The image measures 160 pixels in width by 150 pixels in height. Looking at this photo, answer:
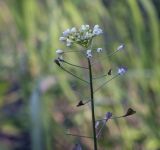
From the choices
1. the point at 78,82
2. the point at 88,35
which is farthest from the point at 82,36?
the point at 78,82

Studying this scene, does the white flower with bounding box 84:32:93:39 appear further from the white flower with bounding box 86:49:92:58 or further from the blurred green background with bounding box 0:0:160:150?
the blurred green background with bounding box 0:0:160:150

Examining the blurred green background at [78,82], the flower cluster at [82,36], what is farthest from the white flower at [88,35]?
the blurred green background at [78,82]

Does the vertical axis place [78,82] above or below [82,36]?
below

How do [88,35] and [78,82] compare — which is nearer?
[88,35]

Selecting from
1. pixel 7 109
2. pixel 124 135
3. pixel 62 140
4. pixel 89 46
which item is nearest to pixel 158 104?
pixel 124 135

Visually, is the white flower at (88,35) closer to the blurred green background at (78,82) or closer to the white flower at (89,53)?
the white flower at (89,53)

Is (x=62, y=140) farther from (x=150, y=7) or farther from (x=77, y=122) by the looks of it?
(x=150, y=7)

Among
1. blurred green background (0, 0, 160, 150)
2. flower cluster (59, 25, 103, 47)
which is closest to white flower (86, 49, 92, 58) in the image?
flower cluster (59, 25, 103, 47)

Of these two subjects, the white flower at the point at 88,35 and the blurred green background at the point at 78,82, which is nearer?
the white flower at the point at 88,35

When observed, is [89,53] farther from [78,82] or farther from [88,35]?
[78,82]
